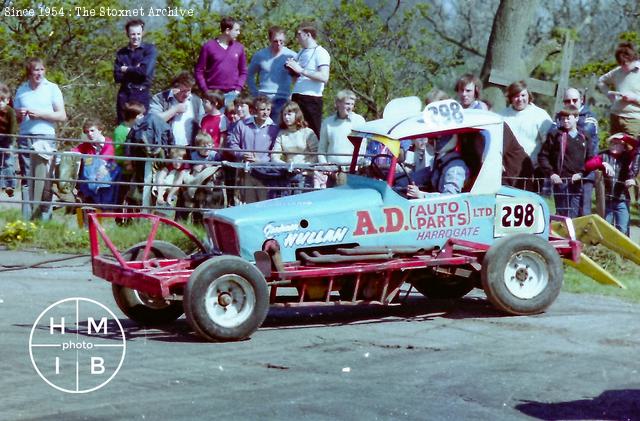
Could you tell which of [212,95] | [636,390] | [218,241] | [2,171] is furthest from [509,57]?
[636,390]

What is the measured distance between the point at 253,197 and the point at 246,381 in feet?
22.0

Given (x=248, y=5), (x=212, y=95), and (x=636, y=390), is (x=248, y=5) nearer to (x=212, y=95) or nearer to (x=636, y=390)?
(x=212, y=95)

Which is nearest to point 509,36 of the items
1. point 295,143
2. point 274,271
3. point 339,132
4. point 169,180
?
point 339,132

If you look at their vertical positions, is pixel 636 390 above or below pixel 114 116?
below

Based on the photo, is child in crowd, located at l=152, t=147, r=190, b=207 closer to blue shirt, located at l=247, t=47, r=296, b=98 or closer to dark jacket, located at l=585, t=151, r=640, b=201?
blue shirt, located at l=247, t=47, r=296, b=98

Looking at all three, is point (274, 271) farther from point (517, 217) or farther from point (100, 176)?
point (100, 176)

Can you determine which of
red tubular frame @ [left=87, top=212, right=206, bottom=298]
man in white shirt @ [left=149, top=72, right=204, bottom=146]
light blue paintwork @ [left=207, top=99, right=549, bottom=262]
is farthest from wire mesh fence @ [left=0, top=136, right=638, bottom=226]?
red tubular frame @ [left=87, top=212, right=206, bottom=298]

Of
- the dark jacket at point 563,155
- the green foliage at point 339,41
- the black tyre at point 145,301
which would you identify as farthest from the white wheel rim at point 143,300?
the green foliage at point 339,41

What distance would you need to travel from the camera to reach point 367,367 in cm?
1019

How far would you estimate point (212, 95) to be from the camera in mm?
17203

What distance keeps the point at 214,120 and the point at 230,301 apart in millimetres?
6330

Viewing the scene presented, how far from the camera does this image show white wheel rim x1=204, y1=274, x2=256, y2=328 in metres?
11.1

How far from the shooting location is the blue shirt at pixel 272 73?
57.6ft

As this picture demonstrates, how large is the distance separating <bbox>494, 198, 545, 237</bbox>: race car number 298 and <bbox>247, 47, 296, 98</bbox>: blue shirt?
5.43 m
